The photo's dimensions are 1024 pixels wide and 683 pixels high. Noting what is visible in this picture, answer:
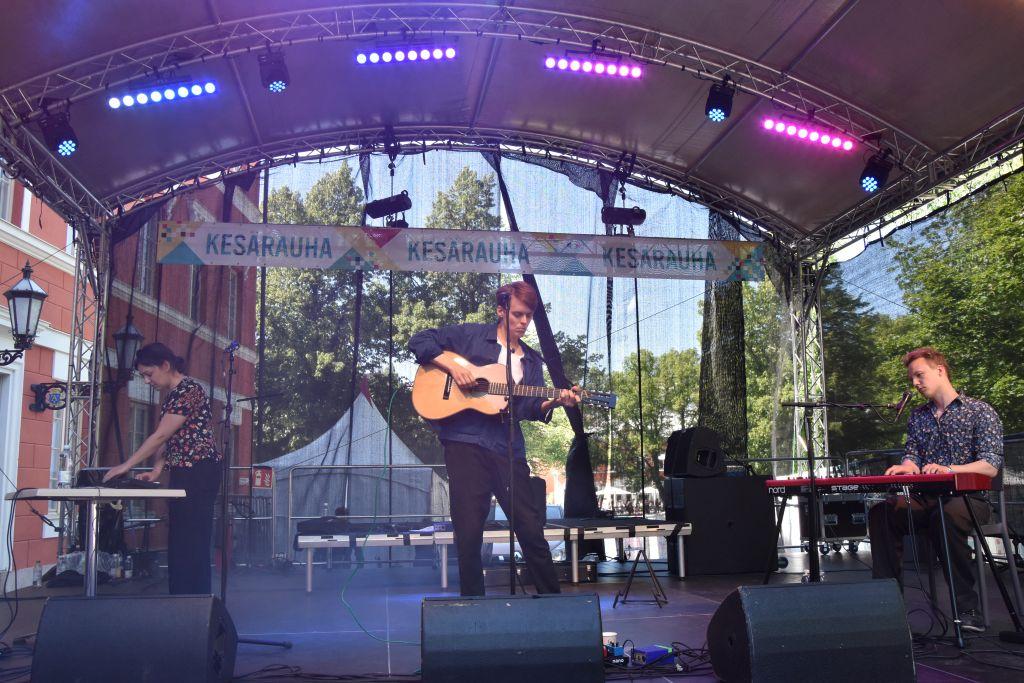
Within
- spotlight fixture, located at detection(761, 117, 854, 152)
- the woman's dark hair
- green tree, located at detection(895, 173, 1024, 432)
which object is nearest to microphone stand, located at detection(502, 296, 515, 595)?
the woman's dark hair

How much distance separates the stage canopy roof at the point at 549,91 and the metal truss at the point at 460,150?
0.02m

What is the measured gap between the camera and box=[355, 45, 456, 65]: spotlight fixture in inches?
260

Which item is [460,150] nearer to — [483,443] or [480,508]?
[483,443]

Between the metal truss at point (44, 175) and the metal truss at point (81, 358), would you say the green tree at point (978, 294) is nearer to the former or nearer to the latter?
the metal truss at point (81, 358)

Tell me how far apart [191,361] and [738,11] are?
6121mm

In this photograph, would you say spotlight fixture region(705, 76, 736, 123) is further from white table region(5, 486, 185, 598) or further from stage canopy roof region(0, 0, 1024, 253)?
white table region(5, 486, 185, 598)

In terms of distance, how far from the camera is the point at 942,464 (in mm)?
4281

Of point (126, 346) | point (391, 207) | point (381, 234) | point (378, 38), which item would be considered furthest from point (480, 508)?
point (126, 346)

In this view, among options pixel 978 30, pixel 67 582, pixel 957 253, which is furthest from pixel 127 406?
pixel 957 253

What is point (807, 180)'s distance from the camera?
8305 millimetres

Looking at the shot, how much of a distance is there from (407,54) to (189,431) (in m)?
3.83

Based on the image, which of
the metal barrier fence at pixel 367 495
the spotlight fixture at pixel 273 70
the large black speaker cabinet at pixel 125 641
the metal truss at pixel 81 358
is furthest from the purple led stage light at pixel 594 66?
the large black speaker cabinet at pixel 125 641

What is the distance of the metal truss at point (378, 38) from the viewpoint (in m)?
6.32

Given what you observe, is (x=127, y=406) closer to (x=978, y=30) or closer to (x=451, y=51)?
(x=451, y=51)
